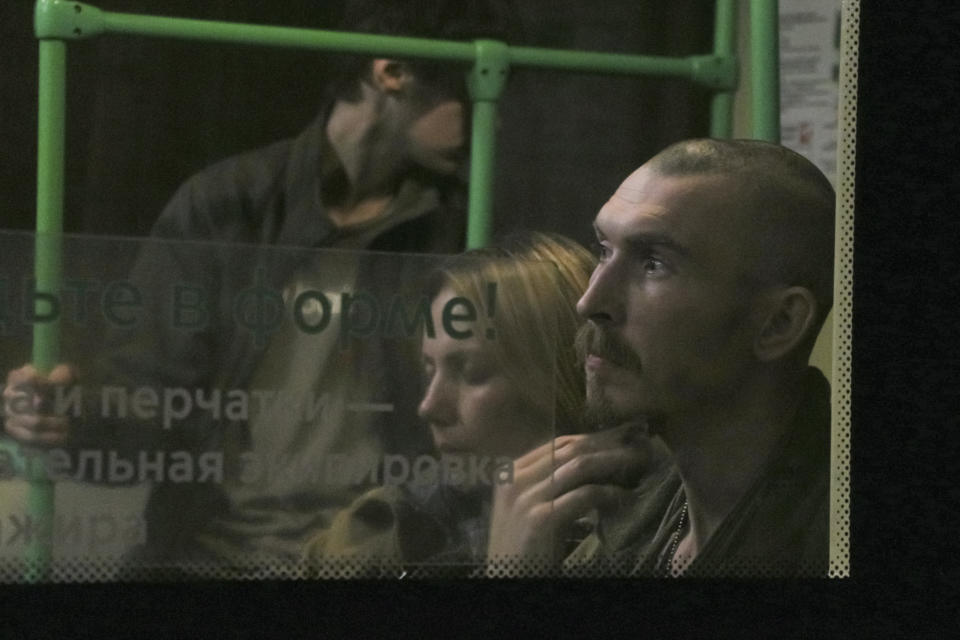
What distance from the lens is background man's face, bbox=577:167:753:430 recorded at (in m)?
2.41

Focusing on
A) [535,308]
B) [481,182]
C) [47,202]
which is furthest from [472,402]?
[47,202]

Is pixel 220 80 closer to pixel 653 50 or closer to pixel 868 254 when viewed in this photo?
pixel 653 50

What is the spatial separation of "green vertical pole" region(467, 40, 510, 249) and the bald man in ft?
0.60

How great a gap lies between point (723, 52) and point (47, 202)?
1.05 meters

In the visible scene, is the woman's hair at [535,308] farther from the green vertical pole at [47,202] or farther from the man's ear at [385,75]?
the green vertical pole at [47,202]

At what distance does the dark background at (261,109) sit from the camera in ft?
7.11

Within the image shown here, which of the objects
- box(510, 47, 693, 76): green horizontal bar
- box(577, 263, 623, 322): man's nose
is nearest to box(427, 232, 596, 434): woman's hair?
box(577, 263, 623, 322): man's nose

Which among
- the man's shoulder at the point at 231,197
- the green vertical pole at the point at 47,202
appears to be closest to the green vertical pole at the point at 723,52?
the man's shoulder at the point at 231,197

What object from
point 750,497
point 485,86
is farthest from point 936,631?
point 485,86

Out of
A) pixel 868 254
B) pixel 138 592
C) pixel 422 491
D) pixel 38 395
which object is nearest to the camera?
pixel 38 395

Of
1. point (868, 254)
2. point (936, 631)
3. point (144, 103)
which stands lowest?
point (936, 631)

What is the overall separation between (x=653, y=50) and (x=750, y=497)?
716 millimetres

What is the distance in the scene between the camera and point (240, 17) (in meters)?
2.25

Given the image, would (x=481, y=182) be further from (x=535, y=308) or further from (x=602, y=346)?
(x=602, y=346)
